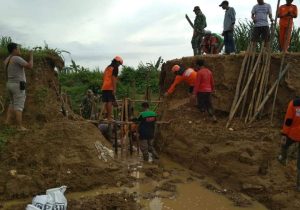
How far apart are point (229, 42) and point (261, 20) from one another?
119 cm

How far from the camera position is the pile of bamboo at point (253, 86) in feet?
33.6

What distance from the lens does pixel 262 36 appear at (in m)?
10.6

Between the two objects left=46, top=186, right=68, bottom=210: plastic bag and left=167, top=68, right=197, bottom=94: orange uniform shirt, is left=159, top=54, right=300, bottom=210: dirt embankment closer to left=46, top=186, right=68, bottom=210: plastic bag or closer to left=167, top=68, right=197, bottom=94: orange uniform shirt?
left=167, top=68, right=197, bottom=94: orange uniform shirt

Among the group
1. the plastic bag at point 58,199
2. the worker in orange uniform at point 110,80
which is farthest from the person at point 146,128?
the plastic bag at point 58,199

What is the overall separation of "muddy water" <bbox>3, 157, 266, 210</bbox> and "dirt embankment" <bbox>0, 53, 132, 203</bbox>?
26 centimetres

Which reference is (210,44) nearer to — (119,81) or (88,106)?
(88,106)

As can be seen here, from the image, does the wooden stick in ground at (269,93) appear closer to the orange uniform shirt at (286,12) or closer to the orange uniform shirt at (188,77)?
the orange uniform shirt at (286,12)

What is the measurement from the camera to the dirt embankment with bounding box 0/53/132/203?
25.7 feet

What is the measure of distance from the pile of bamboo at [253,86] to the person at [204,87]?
59 centimetres

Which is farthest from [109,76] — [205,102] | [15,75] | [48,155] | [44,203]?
[44,203]

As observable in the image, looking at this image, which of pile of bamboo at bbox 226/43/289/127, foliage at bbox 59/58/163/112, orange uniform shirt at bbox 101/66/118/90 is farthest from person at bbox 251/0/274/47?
foliage at bbox 59/58/163/112

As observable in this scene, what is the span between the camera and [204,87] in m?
10.2

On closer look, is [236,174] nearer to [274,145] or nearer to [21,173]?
[274,145]

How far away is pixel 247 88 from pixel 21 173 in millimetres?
5584
